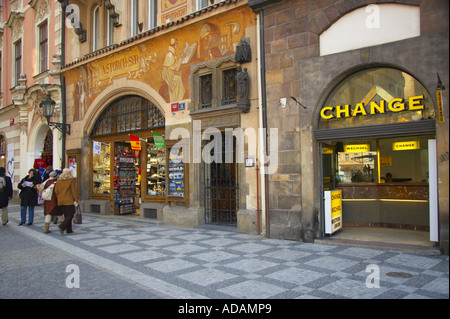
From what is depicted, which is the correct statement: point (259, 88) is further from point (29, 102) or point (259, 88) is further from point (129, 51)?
point (29, 102)

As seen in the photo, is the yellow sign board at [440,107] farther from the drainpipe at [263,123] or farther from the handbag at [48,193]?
the handbag at [48,193]

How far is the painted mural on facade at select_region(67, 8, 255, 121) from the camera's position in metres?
10.5

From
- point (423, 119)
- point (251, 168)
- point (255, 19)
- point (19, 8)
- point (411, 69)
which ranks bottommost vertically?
point (251, 168)

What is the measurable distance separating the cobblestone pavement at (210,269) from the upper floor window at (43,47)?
482 inches

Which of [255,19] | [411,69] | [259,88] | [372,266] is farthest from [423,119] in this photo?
[255,19]

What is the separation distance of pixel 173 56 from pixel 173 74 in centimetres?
59

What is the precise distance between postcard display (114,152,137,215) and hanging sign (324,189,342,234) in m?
8.87

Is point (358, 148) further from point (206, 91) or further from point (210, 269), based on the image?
point (210, 269)

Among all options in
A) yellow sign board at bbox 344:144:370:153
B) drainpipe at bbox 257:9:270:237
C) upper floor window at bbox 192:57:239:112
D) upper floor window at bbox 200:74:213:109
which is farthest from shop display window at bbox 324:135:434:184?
upper floor window at bbox 200:74:213:109

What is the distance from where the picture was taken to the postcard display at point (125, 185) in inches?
582

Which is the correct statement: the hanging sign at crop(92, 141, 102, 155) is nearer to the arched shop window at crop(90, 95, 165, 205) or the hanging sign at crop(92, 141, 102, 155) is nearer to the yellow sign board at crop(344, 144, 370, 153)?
the arched shop window at crop(90, 95, 165, 205)

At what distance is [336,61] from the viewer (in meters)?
8.30

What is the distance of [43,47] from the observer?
19.1 meters

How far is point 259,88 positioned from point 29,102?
14949 millimetres
